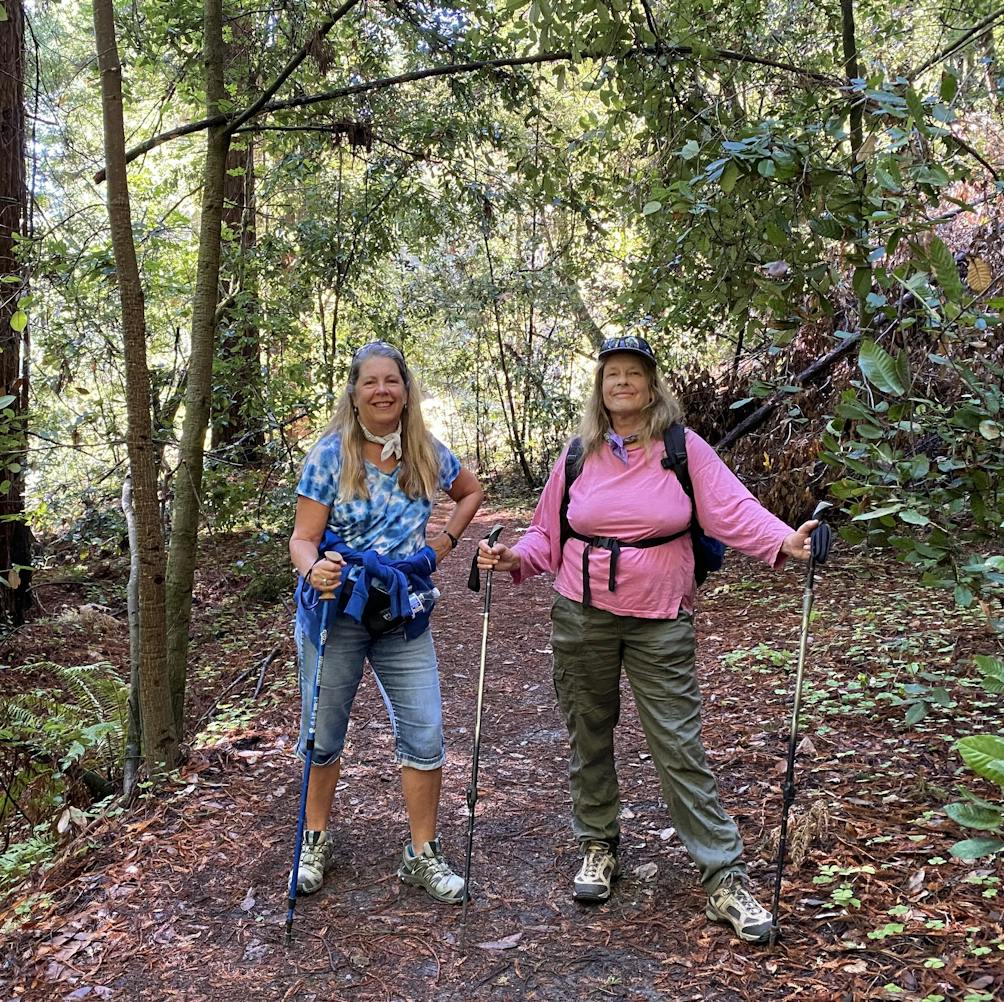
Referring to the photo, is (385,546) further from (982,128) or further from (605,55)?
(982,128)

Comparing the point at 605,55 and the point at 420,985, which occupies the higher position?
the point at 605,55

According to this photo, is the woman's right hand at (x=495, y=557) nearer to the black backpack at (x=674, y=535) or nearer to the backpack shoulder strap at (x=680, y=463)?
the black backpack at (x=674, y=535)

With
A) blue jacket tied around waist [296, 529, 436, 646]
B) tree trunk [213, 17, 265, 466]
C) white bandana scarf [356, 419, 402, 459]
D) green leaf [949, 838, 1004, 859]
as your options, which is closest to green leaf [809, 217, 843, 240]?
white bandana scarf [356, 419, 402, 459]

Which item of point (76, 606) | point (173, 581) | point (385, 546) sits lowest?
point (76, 606)

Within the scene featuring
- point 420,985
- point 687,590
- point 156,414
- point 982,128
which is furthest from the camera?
point 982,128

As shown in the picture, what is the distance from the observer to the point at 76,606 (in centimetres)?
905

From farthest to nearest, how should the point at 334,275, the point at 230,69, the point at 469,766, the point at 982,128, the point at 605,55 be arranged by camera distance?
the point at 334,275 → the point at 982,128 → the point at 230,69 → the point at 469,766 → the point at 605,55

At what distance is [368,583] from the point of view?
316 centimetres

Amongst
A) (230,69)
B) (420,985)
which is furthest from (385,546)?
(230,69)

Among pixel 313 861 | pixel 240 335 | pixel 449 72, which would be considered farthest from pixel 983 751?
pixel 240 335

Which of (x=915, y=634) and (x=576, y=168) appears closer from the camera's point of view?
(x=915, y=634)

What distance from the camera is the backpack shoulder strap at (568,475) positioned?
3.28 metres

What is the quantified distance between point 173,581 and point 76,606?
5.22 m

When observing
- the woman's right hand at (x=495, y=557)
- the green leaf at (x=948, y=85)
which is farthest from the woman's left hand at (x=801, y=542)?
the green leaf at (x=948, y=85)
